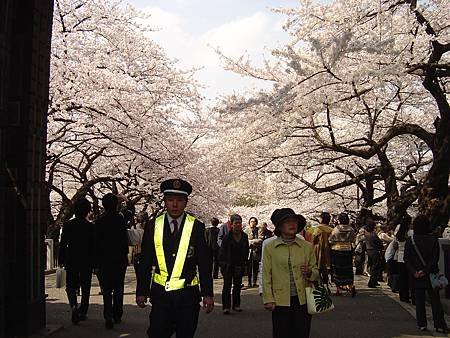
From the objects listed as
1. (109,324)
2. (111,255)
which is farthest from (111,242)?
(109,324)

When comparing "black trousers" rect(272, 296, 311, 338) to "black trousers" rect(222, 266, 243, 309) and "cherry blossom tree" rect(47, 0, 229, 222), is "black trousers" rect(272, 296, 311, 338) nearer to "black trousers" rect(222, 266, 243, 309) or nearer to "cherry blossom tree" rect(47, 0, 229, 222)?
"black trousers" rect(222, 266, 243, 309)

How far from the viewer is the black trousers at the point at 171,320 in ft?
16.5

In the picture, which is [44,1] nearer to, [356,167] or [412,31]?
[412,31]

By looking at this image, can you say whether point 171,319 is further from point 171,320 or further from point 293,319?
point 293,319

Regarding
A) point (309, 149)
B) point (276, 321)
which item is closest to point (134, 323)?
point (276, 321)

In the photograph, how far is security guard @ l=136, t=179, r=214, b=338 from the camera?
5.03 meters

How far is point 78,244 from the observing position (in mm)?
8719

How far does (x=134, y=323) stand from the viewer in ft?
28.3

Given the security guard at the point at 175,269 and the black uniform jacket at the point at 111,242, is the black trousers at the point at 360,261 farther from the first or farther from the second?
the security guard at the point at 175,269

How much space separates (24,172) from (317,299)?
392 cm

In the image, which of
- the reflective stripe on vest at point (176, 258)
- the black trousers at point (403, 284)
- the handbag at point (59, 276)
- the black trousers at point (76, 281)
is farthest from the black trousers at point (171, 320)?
the black trousers at point (403, 284)

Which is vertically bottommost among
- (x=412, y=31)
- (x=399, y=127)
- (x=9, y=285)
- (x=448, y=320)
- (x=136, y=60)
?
(x=448, y=320)

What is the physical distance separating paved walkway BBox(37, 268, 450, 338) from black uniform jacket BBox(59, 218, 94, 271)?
0.82 metres

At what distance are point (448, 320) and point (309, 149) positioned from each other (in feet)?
32.6
